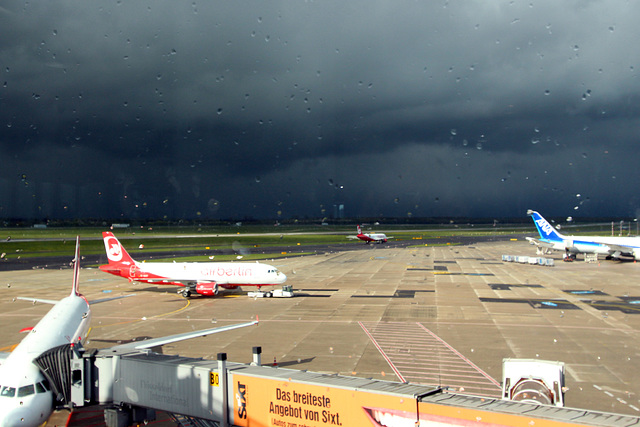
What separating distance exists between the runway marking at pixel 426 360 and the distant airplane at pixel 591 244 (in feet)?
252

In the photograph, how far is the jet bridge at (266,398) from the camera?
42.0 feet

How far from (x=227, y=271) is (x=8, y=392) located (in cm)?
3996

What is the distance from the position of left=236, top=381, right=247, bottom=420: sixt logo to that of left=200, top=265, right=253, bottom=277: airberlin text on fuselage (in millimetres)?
41219

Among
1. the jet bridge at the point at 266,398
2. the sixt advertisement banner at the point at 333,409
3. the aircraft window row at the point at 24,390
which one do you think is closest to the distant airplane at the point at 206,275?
the jet bridge at the point at 266,398

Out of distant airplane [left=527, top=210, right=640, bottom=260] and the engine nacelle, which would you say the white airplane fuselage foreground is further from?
distant airplane [left=527, top=210, right=640, bottom=260]

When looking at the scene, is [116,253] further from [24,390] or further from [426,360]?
[426,360]

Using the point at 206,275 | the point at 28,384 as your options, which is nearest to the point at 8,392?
the point at 28,384

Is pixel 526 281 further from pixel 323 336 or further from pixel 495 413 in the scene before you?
pixel 495 413

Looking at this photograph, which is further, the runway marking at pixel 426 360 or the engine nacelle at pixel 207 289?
the engine nacelle at pixel 207 289

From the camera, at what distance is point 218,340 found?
35.0m

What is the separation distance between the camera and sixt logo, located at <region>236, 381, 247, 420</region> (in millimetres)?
16578

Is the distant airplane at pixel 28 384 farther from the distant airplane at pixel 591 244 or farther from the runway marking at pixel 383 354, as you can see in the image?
the distant airplane at pixel 591 244

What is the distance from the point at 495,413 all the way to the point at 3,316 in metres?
49.1

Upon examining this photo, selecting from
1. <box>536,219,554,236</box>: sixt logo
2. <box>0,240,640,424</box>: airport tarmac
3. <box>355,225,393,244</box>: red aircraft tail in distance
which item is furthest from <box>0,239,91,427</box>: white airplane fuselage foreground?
<box>355,225,393,244</box>: red aircraft tail in distance
